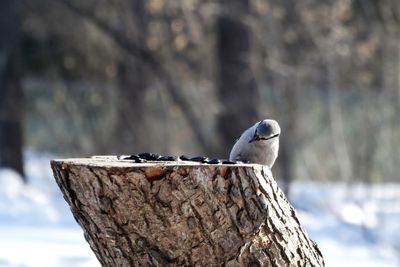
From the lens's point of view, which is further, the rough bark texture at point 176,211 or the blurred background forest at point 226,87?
the blurred background forest at point 226,87

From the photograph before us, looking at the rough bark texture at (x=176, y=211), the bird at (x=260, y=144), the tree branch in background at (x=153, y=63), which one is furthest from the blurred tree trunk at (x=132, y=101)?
the rough bark texture at (x=176, y=211)

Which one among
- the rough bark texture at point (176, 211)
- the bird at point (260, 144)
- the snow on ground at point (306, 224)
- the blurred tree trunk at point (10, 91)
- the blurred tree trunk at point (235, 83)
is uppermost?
the blurred tree trunk at point (10, 91)

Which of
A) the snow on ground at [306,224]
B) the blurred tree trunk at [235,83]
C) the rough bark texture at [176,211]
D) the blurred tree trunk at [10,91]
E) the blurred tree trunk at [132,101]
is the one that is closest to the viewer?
the rough bark texture at [176,211]

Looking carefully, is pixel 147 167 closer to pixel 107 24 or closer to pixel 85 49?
pixel 107 24

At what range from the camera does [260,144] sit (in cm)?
395

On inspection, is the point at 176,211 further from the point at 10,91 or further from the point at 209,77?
the point at 10,91

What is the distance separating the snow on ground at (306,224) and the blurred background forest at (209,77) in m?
0.39

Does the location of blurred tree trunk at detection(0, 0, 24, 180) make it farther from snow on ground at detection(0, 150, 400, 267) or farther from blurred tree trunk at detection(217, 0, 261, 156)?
blurred tree trunk at detection(217, 0, 261, 156)

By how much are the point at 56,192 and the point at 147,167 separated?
8.93m

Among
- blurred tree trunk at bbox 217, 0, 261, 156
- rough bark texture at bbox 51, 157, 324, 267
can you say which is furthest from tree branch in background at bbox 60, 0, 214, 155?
rough bark texture at bbox 51, 157, 324, 267

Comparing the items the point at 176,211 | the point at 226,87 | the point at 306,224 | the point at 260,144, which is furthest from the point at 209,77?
the point at 176,211

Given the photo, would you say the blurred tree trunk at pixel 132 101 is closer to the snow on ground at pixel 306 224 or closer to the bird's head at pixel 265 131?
the snow on ground at pixel 306 224

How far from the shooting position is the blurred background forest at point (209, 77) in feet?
35.9

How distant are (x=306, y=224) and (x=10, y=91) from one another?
471cm
